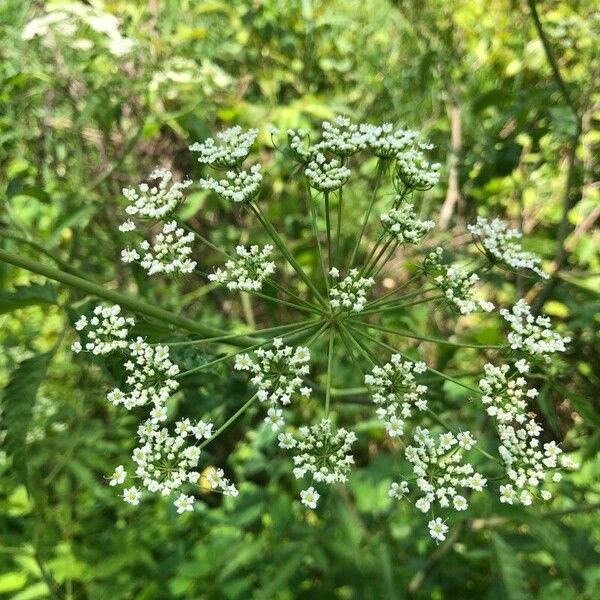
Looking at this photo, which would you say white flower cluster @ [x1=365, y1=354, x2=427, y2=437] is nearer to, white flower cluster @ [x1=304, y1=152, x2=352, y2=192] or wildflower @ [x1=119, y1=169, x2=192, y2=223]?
white flower cluster @ [x1=304, y1=152, x2=352, y2=192]

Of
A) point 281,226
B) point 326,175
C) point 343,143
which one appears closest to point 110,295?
point 326,175

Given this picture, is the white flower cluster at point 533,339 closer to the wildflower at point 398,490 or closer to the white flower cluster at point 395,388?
the white flower cluster at point 395,388

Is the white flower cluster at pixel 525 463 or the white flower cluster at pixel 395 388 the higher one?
the white flower cluster at pixel 395 388

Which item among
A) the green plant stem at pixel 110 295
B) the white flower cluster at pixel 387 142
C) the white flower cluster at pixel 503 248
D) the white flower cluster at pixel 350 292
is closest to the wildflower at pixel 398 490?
the white flower cluster at pixel 350 292

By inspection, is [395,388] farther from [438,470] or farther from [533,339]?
[533,339]

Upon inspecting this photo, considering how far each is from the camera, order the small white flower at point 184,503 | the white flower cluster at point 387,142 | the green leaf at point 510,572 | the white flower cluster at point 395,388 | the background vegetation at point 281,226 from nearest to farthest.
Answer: the small white flower at point 184,503
the white flower cluster at point 395,388
the white flower cluster at point 387,142
the green leaf at point 510,572
the background vegetation at point 281,226

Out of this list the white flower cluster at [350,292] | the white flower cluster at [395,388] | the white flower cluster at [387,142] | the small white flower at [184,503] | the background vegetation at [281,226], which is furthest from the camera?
the background vegetation at [281,226]
